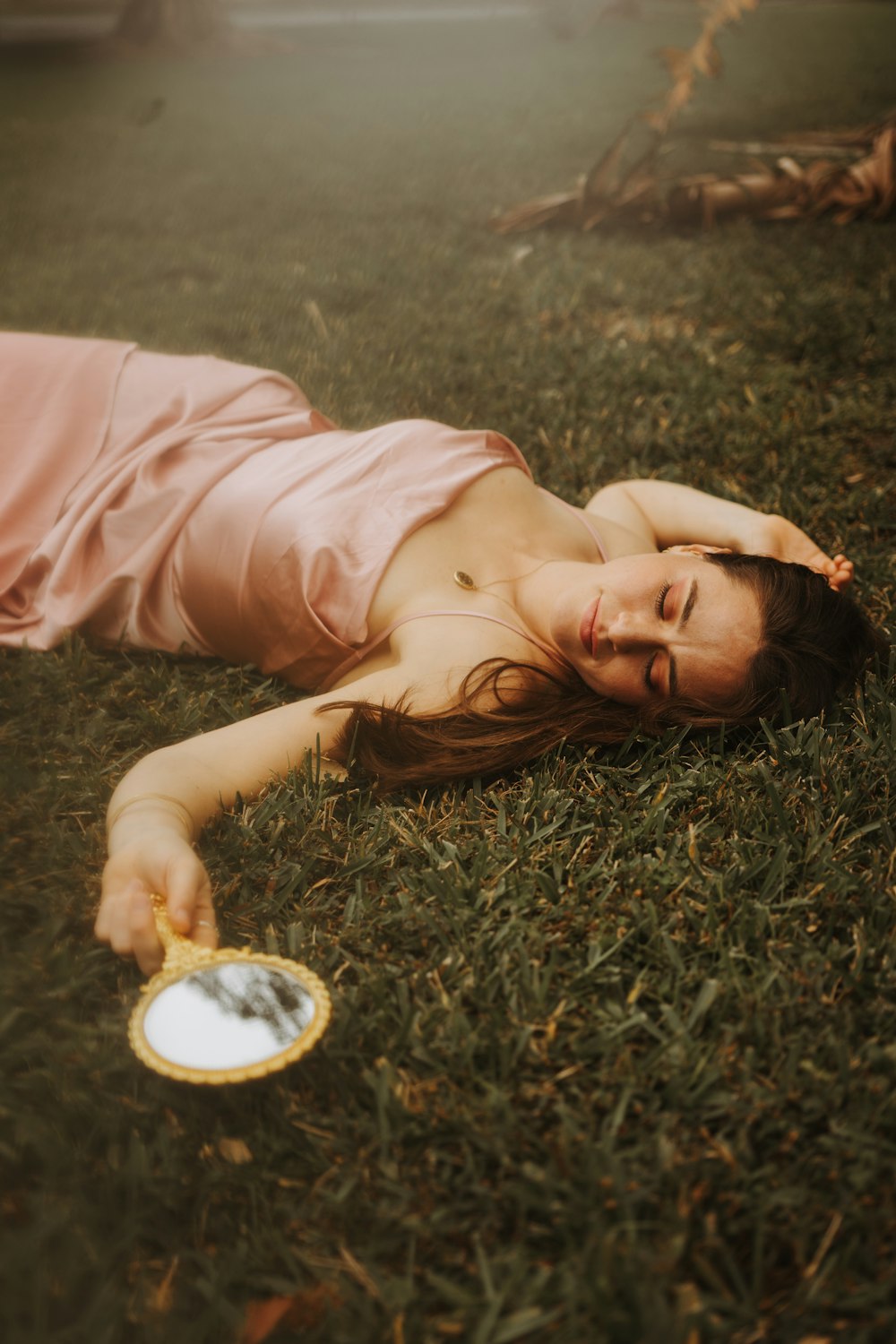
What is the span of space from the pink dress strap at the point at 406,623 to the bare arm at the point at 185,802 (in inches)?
5.2

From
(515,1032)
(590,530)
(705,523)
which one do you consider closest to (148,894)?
(515,1032)

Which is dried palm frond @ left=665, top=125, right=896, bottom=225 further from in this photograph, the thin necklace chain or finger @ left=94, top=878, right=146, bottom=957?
finger @ left=94, top=878, right=146, bottom=957

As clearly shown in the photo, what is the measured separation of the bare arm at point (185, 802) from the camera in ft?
4.46

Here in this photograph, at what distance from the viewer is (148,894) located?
1.37 metres

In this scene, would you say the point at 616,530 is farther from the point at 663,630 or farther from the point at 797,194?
the point at 797,194

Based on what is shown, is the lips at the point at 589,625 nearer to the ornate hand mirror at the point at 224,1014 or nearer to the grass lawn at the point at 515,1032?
the grass lawn at the point at 515,1032

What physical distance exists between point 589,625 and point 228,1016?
0.98 m

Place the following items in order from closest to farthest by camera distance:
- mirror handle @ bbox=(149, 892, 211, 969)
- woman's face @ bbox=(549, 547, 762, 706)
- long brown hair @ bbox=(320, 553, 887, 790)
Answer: mirror handle @ bbox=(149, 892, 211, 969) → long brown hair @ bbox=(320, 553, 887, 790) → woman's face @ bbox=(549, 547, 762, 706)

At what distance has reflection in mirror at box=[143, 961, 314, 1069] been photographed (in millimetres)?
1188

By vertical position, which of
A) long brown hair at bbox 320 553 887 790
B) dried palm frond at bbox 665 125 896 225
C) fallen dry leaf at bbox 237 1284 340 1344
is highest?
dried palm frond at bbox 665 125 896 225

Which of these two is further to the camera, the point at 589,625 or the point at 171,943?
the point at 589,625

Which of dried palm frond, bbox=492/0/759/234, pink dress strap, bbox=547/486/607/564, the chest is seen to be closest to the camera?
the chest

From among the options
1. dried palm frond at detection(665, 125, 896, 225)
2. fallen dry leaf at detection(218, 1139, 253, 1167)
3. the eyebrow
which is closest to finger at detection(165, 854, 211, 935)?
fallen dry leaf at detection(218, 1139, 253, 1167)

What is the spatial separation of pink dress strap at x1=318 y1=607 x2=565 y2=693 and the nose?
0.15 m
